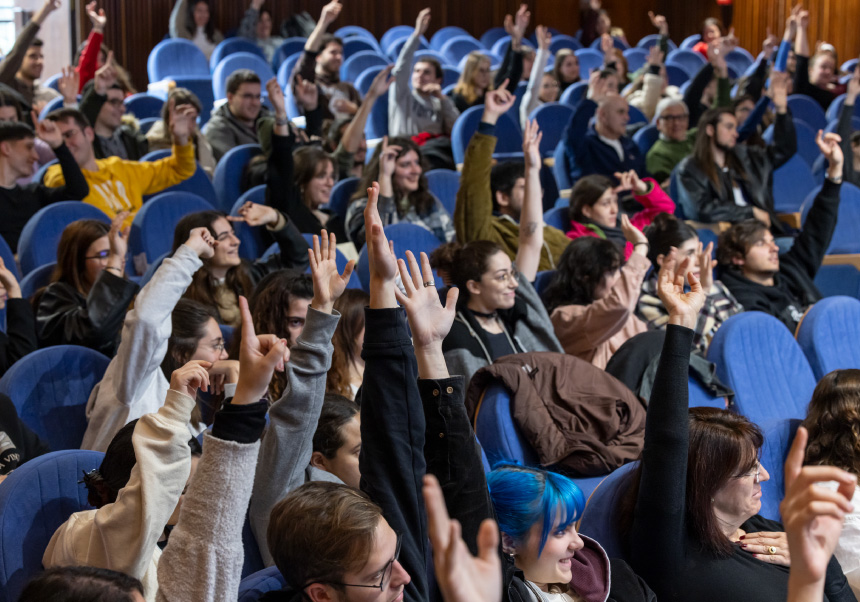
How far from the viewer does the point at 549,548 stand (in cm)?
150

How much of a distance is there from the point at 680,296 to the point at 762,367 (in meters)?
1.20

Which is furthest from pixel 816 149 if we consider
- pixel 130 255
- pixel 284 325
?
pixel 284 325

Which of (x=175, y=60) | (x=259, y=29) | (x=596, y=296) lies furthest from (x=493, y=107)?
(x=259, y=29)

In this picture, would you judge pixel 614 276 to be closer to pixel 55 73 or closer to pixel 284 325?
pixel 284 325

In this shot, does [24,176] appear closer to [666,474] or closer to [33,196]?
[33,196]

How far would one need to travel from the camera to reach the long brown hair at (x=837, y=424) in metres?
1.94

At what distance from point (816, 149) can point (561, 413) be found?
467 cm

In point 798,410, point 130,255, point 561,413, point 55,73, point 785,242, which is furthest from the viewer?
point 55,73

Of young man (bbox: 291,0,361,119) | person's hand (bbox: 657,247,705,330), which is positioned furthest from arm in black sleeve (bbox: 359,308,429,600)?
young man (bbox: 291,0,361,119)

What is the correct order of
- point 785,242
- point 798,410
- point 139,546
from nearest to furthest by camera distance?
1. point 139,546
2. point 798,410
3. point 785,242

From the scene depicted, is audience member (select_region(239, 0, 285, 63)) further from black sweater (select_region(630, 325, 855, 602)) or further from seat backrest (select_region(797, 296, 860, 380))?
black sweater (select_region(630, 325, 855, 602))

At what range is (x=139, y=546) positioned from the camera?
4.65ft

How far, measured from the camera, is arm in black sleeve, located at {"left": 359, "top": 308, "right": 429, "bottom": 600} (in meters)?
1.47

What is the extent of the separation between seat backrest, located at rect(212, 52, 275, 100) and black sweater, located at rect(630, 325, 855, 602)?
5324 millimetres
